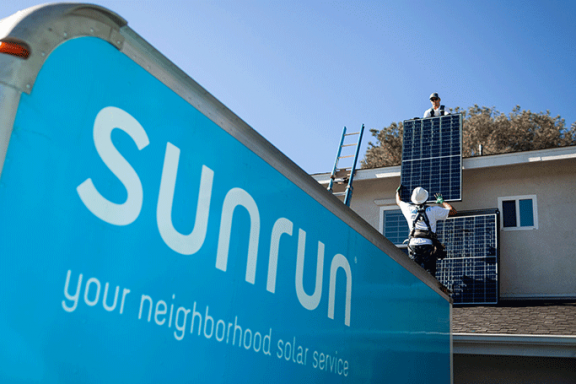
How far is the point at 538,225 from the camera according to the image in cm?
1075

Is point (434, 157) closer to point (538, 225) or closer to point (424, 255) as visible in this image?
point (538, 225)

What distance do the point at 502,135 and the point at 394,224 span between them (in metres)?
22.6

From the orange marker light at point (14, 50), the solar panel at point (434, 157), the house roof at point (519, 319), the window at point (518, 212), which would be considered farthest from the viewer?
the solar panel at point (434, 157)

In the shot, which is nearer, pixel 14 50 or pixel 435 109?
pixel 14 50

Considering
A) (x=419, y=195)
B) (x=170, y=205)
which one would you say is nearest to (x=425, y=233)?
(x=419, y=195)

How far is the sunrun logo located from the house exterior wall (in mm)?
8435

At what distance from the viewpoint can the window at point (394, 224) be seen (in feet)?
A: 39.3

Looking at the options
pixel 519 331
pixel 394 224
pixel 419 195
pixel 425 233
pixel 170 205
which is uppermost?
pixel 394 224

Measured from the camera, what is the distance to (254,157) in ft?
10.2

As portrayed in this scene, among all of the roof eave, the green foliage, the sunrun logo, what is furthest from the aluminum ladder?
the green foliage

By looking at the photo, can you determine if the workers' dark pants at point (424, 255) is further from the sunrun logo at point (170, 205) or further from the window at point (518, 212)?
the sunrun logo at point (170, 205)

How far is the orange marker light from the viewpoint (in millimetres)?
1846

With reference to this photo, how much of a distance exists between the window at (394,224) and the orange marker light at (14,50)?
10581mm

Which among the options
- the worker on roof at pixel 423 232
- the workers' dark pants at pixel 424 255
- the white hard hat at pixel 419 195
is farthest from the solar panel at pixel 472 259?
the white hard hat at pixel 419 195
